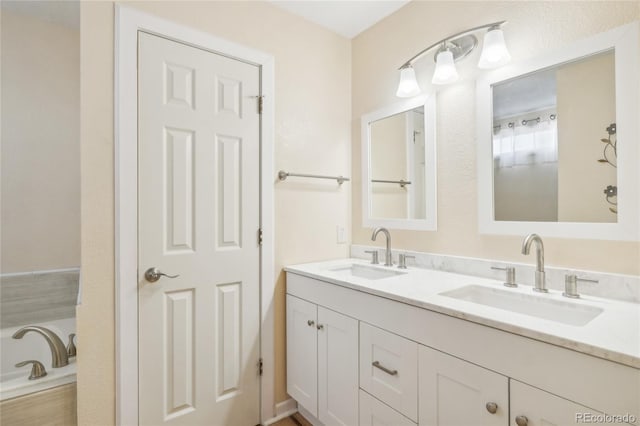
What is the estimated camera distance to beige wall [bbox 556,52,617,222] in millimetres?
1195

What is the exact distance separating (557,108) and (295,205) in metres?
1.40

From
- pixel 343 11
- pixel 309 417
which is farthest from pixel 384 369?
pixel 343 11

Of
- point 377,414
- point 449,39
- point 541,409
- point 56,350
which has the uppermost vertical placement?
point 449,39

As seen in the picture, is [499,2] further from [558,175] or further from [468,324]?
[468,324]

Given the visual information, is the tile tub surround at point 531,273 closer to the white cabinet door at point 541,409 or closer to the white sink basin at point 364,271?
the white sink basin at point 364,271

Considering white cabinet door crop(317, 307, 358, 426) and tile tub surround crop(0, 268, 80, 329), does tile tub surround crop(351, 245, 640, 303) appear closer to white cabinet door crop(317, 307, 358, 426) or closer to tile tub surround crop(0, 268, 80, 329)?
white cabinet door crop(317, 307, 358, 426)

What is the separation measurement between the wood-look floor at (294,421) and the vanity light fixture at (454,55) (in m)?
2.01

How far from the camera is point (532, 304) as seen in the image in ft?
4.09

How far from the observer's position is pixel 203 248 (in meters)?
1.64

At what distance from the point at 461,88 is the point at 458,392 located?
142 cm

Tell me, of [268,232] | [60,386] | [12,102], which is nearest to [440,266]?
[268,232]

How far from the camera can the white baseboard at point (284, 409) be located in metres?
1.87

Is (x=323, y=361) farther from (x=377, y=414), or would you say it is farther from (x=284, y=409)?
(x=284, y=409)

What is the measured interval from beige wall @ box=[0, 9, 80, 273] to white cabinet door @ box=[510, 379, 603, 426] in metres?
2.55
